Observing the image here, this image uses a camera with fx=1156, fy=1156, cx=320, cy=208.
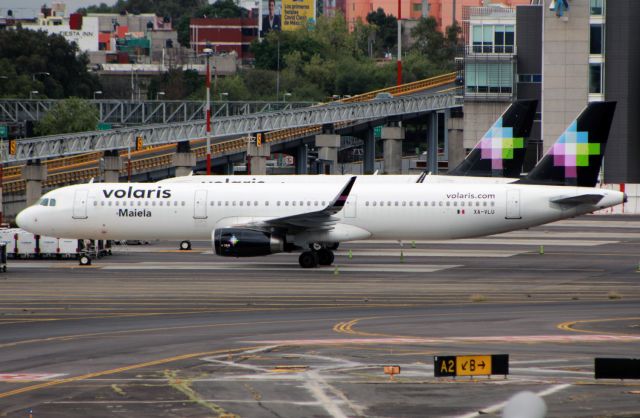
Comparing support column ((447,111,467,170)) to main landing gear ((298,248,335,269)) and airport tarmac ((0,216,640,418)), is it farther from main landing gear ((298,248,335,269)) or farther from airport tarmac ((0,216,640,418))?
main landing gear ((298,248,335,269))

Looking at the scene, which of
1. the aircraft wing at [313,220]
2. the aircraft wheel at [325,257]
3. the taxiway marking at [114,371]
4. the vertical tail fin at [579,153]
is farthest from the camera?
the vertical tail fin at [579,153]

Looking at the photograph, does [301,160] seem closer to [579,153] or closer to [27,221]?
[579,153]

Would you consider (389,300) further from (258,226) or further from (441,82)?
(441,82)

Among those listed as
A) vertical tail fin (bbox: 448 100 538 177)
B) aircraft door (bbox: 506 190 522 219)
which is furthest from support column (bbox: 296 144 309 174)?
aircraft door (bbox: 506 190 522 219)

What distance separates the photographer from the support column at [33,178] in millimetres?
91500

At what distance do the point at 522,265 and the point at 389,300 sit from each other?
15.0 metres

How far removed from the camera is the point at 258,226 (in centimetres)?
→ 5453

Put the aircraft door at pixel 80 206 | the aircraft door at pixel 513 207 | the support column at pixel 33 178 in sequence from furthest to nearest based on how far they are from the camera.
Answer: the support column at pixel 33 178, the aircraft door at pixel 80 206, the aircraft door at pixel 513 207

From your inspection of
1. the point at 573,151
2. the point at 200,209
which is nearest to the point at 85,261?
the point at 200,209

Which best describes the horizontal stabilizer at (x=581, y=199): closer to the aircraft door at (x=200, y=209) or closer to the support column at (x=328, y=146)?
the aircraft door at (x=200, y=209)

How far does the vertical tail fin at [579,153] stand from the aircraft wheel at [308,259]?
11.7m

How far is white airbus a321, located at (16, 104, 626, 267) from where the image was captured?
2168 inches

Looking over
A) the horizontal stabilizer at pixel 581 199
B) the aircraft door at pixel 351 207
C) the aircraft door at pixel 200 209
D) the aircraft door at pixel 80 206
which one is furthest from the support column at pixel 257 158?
the horizontal stabilizer at pixel 581 199

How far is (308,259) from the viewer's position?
55.2 m
